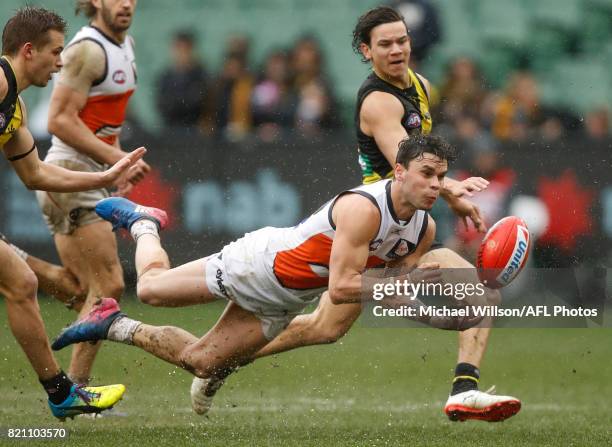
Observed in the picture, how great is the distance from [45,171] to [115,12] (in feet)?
5.39

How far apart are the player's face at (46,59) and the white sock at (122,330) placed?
1476mm

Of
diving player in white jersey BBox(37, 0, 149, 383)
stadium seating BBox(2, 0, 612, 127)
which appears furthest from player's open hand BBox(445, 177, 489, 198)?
stadium seating BBox(2, 0, 612, 127)

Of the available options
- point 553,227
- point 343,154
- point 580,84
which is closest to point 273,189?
point 343,154

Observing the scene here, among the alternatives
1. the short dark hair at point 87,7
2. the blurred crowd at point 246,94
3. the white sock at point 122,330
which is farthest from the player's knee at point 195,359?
the blurred crowd at point 246,94

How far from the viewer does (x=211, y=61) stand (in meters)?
16.6

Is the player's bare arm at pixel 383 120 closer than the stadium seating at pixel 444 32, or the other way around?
the player's bare arm at pixel 383 120

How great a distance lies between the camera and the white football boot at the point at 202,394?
8.35 m

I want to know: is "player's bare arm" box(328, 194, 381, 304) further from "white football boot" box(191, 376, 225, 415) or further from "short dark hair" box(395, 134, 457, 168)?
"white football boot" box(191, 376, 225, 415)

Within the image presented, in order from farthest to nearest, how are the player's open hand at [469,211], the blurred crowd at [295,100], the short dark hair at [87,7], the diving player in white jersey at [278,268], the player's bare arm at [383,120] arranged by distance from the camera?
the blurred crowd at [295,100] < the short dark hair at [87,7] < the player's bare arm at [383,120] < the player's open hand at [469,211] < the diving player in white jersey at [278,268]

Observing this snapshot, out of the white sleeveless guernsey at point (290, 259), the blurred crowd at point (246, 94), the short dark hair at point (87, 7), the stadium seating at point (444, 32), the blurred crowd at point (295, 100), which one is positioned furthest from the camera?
the stadium seating at point (444, 32)

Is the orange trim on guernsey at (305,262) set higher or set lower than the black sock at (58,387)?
higher

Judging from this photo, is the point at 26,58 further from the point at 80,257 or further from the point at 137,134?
the point at 137,134

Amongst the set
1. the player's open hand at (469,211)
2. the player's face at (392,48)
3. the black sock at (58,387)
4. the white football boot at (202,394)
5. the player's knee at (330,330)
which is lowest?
the black sock at (58,387)
